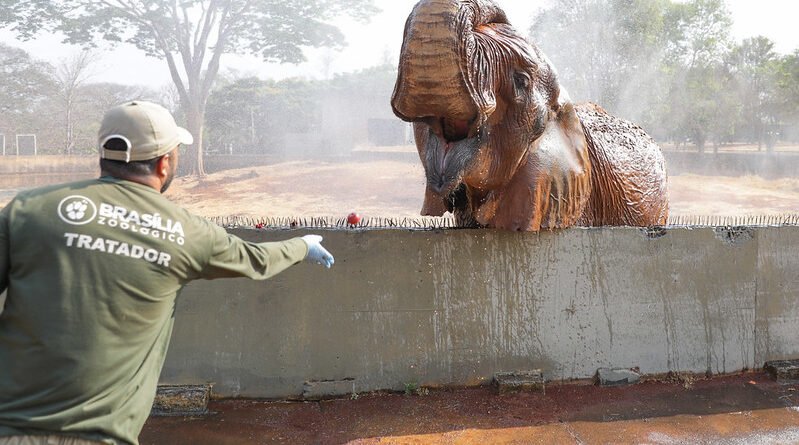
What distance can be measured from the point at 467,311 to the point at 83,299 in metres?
2.72

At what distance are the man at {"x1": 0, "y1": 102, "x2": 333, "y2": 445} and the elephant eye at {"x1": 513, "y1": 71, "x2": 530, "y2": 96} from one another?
2030mm

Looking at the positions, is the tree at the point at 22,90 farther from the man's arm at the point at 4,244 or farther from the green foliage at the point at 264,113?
the man's arm at the point at 4,244

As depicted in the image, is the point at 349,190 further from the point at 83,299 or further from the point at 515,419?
the point at 83,299

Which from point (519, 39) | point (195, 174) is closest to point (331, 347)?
point (519, 39)

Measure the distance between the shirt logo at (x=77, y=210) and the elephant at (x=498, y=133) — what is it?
1.63 m

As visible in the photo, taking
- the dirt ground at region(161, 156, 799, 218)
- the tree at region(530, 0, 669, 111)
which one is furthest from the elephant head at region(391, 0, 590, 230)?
the tree at region(530, 0, 669, 111)

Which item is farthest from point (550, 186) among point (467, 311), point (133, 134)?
point (133, 134)

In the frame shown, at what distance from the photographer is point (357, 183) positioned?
83.2 ft

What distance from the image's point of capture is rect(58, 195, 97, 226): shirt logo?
1808 millimetres

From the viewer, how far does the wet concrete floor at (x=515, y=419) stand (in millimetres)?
3527

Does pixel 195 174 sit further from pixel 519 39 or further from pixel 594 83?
pixel 519 39

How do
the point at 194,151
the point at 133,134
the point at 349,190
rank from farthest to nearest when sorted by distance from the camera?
the point at 194,151 → the point at 349,190 → the point at 133,134

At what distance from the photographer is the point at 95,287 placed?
1825 mm

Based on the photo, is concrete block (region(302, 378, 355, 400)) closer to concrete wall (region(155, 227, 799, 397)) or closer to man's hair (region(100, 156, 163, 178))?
concrete wall (region(155, 227, 799, 397))
